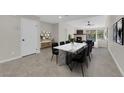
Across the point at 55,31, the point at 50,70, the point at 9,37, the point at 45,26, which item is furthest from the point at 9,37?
the point at 55,31

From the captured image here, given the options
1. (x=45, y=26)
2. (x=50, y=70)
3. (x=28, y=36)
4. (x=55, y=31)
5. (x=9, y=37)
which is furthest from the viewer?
(x=55, y=31)

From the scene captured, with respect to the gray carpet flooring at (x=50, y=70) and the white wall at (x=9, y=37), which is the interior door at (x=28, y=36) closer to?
the white wall at (x=9, y=37)

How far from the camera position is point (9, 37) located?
4.13 metres

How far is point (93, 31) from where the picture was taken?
12914 mm

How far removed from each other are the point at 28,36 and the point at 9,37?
3.75ft

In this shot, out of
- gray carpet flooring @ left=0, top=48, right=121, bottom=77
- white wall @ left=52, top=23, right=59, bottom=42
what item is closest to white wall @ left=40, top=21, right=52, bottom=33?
white wall @ left=52, top=23, right=59, bottom=42

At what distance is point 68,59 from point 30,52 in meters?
2.48

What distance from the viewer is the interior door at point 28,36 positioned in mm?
4855

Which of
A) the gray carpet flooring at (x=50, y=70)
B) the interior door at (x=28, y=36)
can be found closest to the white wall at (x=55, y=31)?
the interior door at (x=28, y=36)

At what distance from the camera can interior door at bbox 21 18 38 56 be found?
4.86 meters

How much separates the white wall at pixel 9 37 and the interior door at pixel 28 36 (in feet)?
0.87

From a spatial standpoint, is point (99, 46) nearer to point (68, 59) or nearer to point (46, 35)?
point (46, 35)

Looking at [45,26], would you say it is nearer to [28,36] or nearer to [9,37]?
[28,36]
